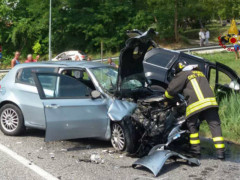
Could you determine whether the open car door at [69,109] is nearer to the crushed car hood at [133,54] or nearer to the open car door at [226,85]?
the crushed car hood at [133,54]

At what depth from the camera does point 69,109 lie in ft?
21.3

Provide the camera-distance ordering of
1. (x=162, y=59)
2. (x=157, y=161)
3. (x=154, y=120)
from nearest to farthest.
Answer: (x=157, y=161) < (x=154, y=120) < (x=162, y=59)

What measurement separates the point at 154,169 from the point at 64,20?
37572mm

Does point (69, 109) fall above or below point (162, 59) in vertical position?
below

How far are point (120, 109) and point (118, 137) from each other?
50 centimetres

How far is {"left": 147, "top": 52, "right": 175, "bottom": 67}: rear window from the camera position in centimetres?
982

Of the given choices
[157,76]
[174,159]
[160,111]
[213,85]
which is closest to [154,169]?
[174,159]

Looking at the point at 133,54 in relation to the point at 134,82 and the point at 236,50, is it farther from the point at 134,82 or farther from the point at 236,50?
the point at 236,50

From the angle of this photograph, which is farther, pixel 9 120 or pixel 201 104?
pixel 9 120

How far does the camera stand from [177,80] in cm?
642

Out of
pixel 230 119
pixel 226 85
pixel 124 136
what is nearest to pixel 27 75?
pixel 124 136

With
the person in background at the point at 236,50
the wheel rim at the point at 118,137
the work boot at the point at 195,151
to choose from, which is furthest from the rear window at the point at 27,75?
the person in background at the point at 236,50

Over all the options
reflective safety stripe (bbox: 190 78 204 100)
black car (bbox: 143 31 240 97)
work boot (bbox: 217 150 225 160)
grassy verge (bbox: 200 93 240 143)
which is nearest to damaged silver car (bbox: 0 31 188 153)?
reflective safety stripe (bbox: 190 78 204 100)

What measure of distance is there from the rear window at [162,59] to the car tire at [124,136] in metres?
3.70
